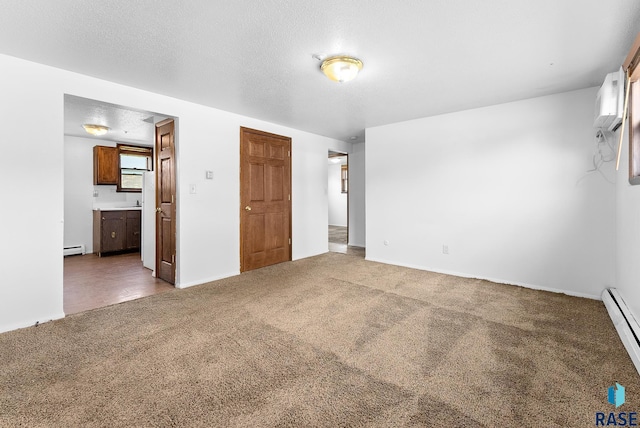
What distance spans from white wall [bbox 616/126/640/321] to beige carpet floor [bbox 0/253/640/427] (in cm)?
34

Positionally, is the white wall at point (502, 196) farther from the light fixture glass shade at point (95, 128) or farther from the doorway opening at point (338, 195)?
the doorway opening at point (338, 195)

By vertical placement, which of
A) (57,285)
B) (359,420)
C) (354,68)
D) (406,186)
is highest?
(354,68)

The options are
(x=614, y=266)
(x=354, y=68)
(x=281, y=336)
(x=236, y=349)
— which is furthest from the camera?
(x=614, y=266)

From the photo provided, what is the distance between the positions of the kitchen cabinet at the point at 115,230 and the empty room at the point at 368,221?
81 centimetres

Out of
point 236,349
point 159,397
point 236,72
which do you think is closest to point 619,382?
point 236,349

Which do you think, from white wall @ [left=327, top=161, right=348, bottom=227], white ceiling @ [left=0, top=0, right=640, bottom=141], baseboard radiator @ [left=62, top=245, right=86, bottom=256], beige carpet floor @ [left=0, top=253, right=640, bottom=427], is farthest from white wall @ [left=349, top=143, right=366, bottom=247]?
baseboard radiator @ [left=62, top=245, right=86, bottom=256]

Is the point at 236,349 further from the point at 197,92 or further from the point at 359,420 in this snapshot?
the point at 197,92

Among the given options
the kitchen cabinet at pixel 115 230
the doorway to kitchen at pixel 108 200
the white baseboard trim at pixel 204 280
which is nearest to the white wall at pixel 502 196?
the white baseboard trim at pixel 204 280

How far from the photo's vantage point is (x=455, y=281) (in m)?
3.96

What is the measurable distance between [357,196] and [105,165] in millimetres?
5406

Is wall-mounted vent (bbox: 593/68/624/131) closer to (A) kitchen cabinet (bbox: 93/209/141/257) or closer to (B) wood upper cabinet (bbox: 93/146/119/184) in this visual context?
(A) kitchen cabinet (bbox: 93/209/141/257)

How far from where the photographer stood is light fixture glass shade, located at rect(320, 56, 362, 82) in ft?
8.40

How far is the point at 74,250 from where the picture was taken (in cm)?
578

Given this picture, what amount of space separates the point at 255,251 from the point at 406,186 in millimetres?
2661
